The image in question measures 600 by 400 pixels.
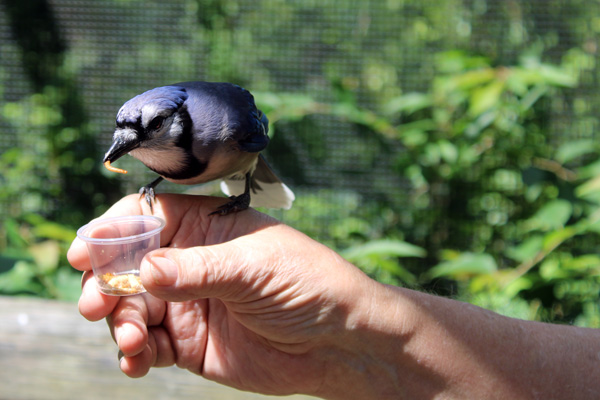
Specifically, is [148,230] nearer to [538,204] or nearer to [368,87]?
[538,204]

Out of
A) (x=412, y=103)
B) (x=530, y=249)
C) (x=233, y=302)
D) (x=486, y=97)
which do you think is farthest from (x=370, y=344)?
(x=412, y=103)

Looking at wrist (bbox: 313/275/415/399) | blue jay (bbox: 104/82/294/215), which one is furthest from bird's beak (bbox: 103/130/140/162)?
wrist (bbox: 313/275/415/399)

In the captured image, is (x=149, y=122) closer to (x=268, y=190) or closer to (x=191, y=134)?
(x=191, y=134)

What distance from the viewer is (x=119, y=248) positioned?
4.31ft

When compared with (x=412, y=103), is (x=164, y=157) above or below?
above

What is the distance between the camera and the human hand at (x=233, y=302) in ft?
3.76

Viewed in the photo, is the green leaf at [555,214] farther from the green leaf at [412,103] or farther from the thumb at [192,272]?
the thumb at [192,272]

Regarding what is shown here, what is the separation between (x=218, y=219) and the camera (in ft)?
5.00

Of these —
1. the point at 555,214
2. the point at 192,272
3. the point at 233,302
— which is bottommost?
the point at 555,214

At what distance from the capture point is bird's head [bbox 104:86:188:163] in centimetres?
147

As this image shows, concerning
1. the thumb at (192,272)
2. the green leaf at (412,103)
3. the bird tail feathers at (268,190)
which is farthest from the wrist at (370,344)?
the green leaf at (412,103)

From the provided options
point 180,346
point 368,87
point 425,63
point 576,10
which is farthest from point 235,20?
point 180,346

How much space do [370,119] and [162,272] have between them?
2.22 m

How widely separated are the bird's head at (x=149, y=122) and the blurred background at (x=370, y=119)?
41.6 inches
